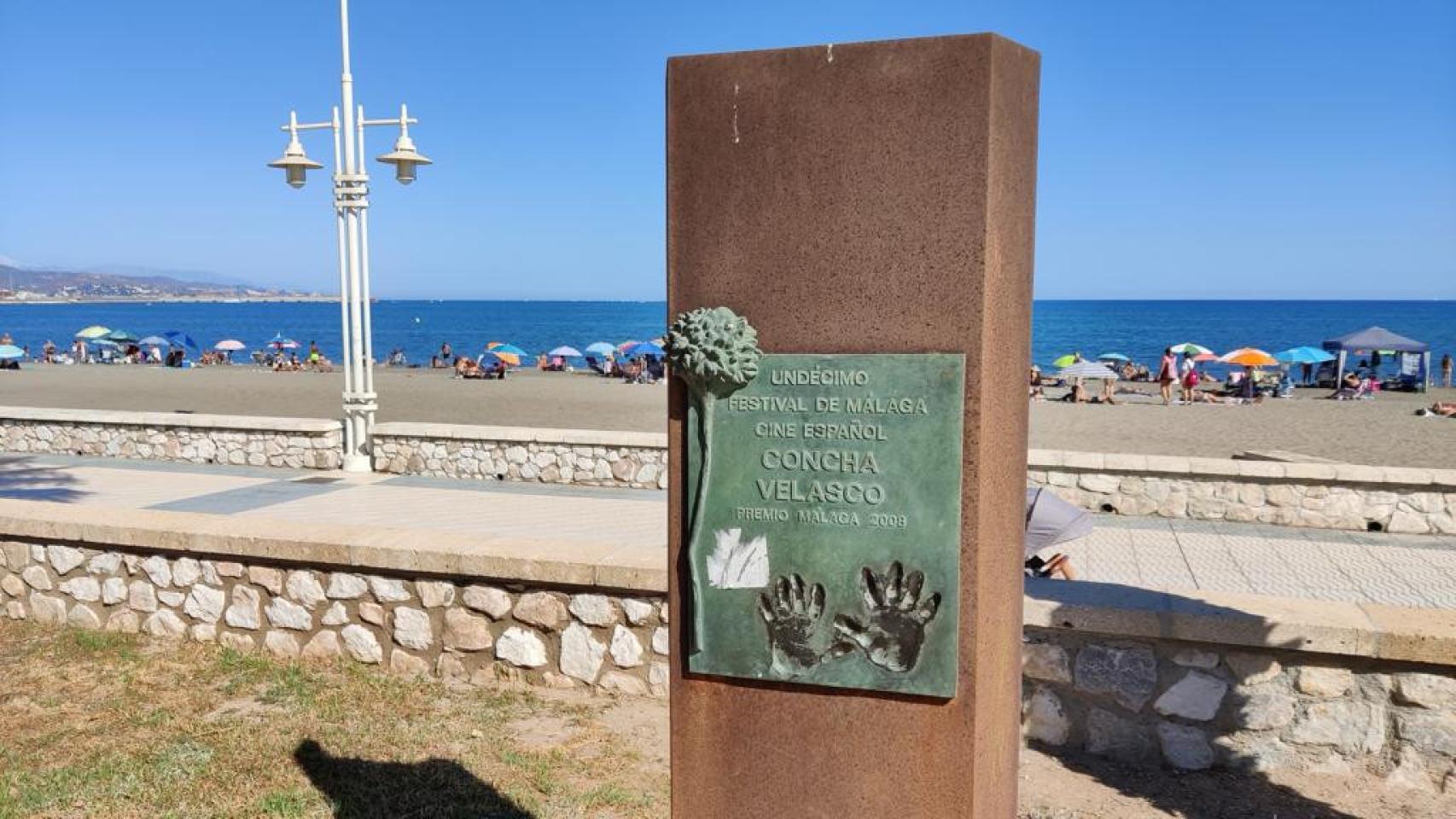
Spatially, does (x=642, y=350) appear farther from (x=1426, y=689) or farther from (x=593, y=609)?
(x=1426, y=689)

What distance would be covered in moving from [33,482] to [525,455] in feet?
18.5

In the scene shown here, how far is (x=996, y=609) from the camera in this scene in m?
3.04

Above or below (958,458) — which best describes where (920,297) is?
above

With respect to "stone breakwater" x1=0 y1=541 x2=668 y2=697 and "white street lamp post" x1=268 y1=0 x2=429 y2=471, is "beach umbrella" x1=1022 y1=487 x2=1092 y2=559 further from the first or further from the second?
"white street lamp post" x1=268 y1=0 x2=429 y2=471

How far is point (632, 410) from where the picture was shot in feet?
76.6

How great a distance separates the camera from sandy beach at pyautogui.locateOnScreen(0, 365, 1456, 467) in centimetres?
1780

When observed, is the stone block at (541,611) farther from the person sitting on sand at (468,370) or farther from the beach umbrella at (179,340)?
the beach umbrella at (179,340)

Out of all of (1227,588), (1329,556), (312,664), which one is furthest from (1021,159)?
(1329,556)

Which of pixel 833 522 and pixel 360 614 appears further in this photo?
pixel 360 614

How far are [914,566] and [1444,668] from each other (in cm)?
279

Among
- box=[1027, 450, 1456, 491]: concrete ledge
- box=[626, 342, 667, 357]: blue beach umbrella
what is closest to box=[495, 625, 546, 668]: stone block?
box=[1027, 450, 1456, 491]: concrete ledge

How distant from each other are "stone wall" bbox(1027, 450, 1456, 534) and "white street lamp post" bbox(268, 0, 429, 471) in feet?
26.4

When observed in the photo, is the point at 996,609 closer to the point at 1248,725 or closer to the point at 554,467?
the point at 1248,725

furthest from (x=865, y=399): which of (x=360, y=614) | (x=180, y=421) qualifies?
(x=180, y=421)
